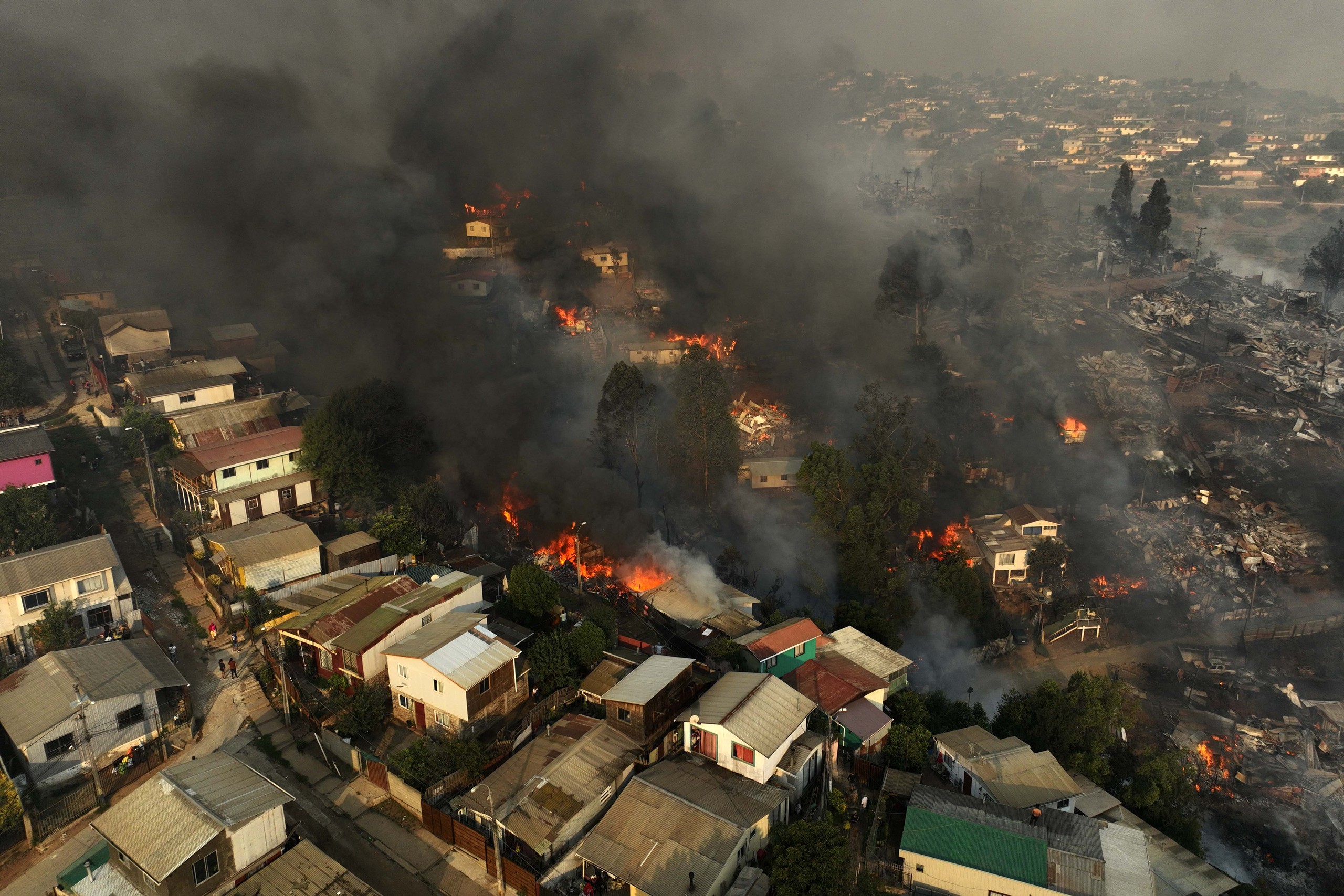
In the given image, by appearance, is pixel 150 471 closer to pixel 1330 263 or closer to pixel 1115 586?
pixel 1115 586

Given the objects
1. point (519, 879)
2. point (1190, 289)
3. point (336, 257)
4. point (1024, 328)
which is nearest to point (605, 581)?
point (519, 879)

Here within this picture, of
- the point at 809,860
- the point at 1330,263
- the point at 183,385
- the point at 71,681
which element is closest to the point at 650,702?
the point at 809,860

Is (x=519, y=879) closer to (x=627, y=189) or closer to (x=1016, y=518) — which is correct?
(x=1016, y=518)

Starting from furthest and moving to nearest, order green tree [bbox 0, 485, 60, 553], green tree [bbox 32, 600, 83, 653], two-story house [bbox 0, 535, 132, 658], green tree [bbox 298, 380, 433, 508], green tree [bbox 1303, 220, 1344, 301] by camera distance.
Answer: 1. green tree [bbox 1303, 220, 1344, 301]
2. green tree [bbox 298, 380, 433, 508]
3. green tree [bbox 0, 485, 60, 553]
4. two-story house [bbox 0, 535, 132, 658]
5. green tree [bbox 32, 600, 83, 653]

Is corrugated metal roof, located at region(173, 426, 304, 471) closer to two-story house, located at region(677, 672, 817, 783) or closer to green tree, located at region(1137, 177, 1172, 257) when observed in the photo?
two-story house, located at region(677, 672, 817, 783)

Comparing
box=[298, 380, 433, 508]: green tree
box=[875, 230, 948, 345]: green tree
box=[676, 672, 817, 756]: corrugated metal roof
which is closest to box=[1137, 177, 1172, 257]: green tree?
box=[875, 230, 948, 345]: green tree

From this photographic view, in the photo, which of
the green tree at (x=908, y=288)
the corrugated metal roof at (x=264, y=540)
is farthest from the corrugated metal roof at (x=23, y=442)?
the green tree at (x=908, y=288)
